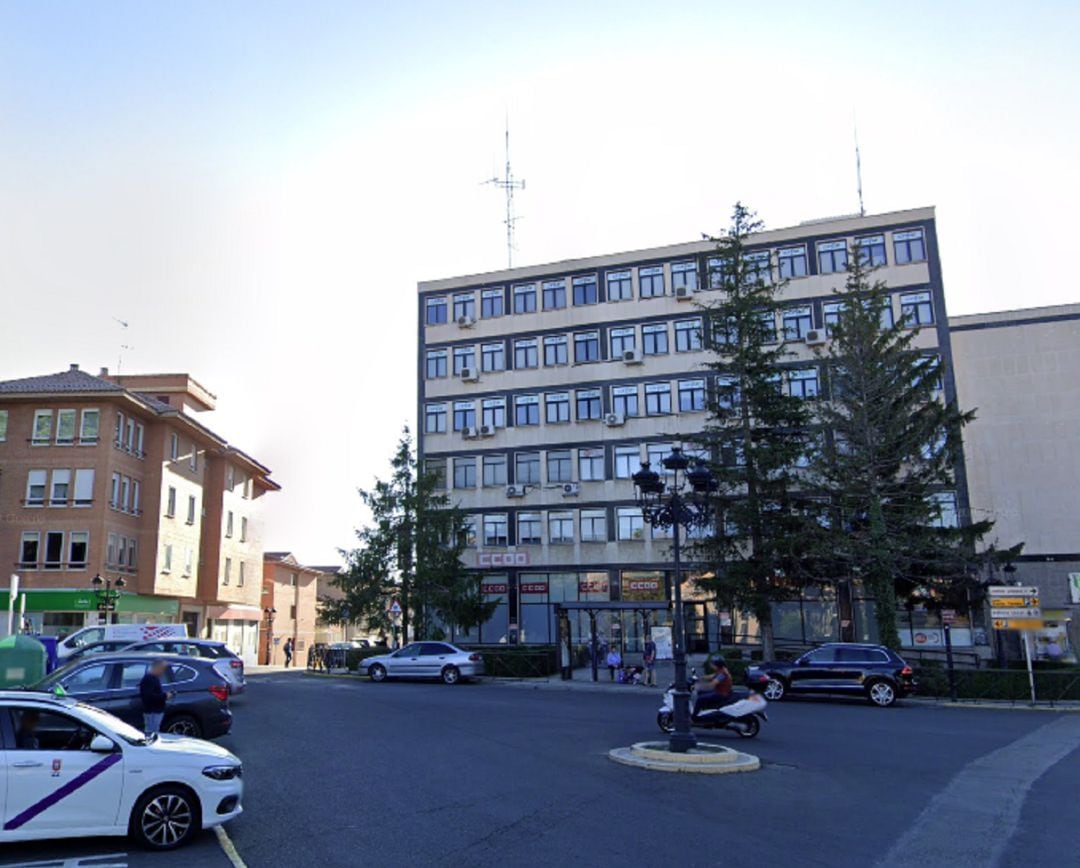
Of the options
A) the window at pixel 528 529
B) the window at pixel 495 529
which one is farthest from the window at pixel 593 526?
the window at pixel 495 529

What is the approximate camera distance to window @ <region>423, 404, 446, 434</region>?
166 feet

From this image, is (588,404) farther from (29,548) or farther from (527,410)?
(29,548)

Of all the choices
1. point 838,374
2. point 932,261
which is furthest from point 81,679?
point 932,261

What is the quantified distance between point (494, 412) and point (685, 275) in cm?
1229

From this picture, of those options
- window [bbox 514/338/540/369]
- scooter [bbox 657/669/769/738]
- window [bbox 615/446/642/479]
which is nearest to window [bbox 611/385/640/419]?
window [bbox 615/446/642/479]

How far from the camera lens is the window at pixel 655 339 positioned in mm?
47412

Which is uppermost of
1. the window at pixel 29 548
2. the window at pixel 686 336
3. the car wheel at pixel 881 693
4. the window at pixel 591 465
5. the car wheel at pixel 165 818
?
the window at pixel 686 336

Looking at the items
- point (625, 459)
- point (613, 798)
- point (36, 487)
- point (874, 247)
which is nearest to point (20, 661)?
point (613, 798)

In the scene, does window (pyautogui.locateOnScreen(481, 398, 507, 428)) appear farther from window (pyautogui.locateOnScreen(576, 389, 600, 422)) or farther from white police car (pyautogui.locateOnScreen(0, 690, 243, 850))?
white police car (pyautogui.locateOnScreen(0, 690, 243, 850))

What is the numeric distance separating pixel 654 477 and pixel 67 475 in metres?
37.5

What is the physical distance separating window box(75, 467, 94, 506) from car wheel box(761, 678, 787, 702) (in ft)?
109

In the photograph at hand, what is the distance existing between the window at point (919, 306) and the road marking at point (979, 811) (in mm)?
29928

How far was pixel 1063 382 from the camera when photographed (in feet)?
156

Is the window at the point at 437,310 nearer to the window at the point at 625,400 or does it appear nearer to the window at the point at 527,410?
the window at the point at 527,410
